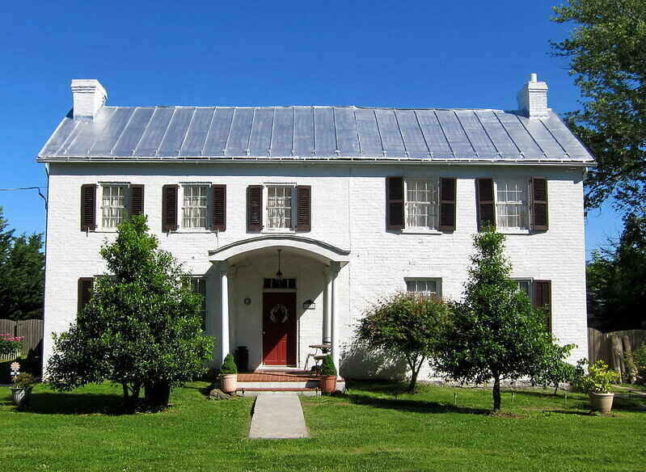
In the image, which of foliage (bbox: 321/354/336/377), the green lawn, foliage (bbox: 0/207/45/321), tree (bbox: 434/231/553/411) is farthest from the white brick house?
foliage (bbox: 0/207/45/321)

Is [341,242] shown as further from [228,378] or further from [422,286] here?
[228,378]

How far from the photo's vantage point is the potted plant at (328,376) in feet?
53.0

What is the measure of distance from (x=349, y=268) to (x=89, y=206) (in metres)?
7.42

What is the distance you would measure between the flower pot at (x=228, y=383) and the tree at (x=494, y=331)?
5.12 m

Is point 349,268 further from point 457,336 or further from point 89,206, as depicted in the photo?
Answer: point 89,206

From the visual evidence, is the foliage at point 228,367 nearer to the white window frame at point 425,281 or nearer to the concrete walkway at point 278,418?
the concrete walkway at point 278,418

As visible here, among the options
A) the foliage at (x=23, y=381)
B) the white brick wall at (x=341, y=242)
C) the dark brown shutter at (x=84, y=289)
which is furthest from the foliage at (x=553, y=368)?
the dark brown shutter at (x=84, y=289)

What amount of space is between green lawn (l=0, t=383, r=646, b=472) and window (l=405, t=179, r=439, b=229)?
512 cm

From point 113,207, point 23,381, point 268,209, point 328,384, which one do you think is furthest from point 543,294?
point 23,381

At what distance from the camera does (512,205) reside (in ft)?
61.2

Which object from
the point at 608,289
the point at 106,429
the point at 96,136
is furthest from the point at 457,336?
the point at 608,289

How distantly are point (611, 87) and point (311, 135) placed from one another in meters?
11.4

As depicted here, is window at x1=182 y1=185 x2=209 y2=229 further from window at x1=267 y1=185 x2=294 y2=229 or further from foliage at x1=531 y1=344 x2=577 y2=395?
foliage at x1=531 y1=344 x2=577 y2=395

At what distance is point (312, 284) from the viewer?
18703 mm
